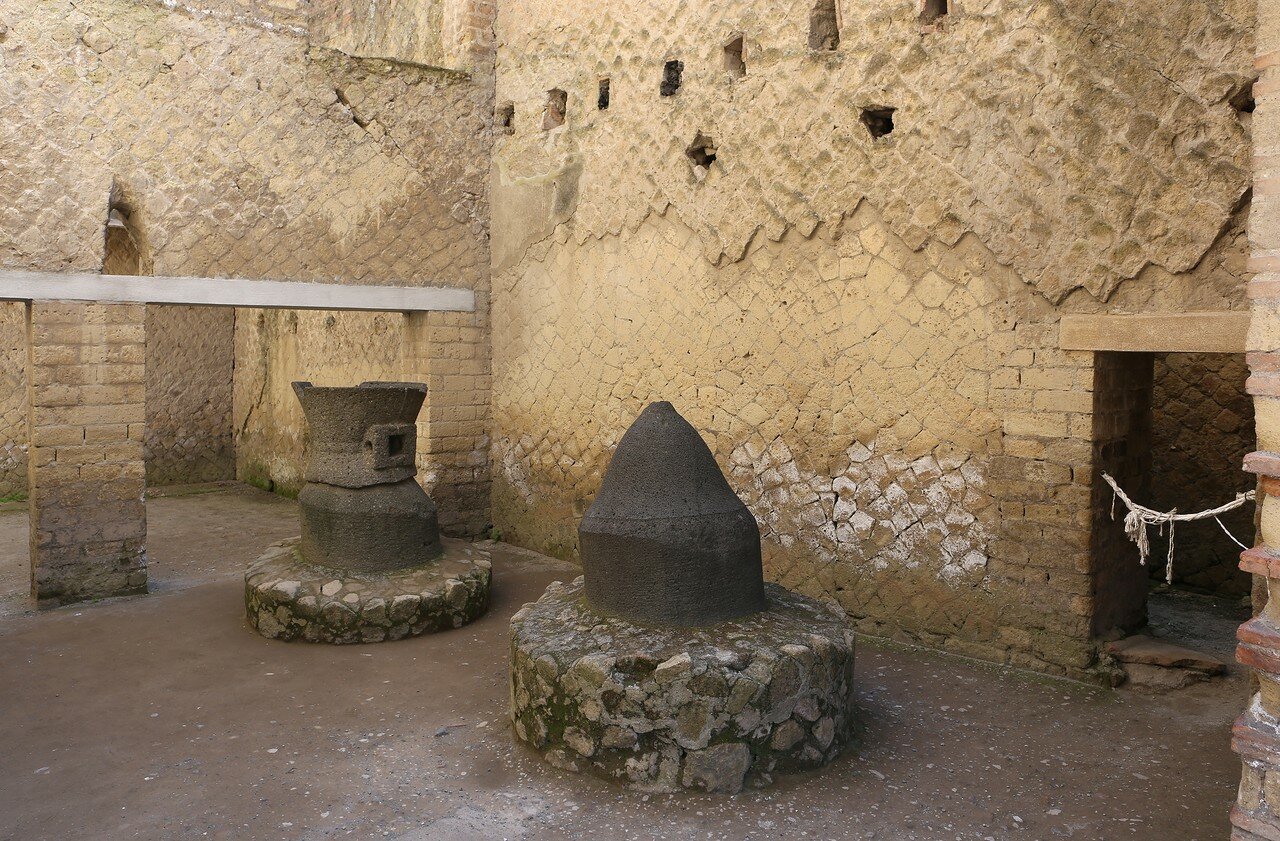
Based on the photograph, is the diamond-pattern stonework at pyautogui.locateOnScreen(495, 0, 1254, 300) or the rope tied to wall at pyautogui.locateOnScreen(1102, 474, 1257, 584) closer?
the rope tied to wall at pyautogui.locateOnScreen(1102, 474, 1257, 584)

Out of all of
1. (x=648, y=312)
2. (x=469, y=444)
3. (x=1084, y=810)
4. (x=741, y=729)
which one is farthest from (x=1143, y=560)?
(x=469, y=444)

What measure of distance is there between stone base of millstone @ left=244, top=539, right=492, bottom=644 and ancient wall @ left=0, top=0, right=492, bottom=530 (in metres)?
2.24

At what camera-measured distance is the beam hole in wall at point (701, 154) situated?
6441mm

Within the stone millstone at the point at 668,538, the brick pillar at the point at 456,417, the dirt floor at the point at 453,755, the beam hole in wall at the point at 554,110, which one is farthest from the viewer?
the brick pillar at the point at 456,417

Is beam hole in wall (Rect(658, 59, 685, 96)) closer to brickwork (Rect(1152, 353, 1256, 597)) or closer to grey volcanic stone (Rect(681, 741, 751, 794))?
brickwork (Rect(1152, 353, 1256, 597))

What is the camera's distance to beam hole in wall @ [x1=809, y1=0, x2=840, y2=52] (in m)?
5.74

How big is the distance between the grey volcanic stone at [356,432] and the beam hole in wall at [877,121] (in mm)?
3232

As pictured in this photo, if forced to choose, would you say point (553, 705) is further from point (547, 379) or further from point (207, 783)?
point (547, 379)

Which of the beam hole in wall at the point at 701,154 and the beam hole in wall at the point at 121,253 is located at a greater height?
the beam hole in wall at the point at 701,154

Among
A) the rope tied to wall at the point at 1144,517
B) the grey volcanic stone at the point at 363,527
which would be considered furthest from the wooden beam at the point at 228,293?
the rope tied to wall at the point at 1144,517

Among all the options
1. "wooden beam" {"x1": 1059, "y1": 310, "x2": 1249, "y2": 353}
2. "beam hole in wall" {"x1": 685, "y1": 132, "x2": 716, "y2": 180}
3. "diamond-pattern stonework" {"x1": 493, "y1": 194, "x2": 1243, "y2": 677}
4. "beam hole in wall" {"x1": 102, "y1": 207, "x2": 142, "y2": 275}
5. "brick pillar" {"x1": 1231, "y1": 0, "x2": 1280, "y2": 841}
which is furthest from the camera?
"beam hole in wall" {"x1": 102, "y1": 207, "x2": 142, "y2": 275}

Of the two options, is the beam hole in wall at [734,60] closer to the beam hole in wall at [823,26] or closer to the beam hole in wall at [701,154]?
the beam hole in wall at [701,154]

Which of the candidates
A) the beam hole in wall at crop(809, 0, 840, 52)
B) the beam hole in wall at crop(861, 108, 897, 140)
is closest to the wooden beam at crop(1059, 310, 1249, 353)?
the beam hole in wall at crop(861, 108, 897, 140)

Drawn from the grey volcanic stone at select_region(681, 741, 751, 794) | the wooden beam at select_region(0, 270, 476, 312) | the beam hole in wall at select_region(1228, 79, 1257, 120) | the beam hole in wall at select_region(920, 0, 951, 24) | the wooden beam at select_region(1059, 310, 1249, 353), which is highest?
the beam hole in wall at select_region(920, 0, 951, 24)
